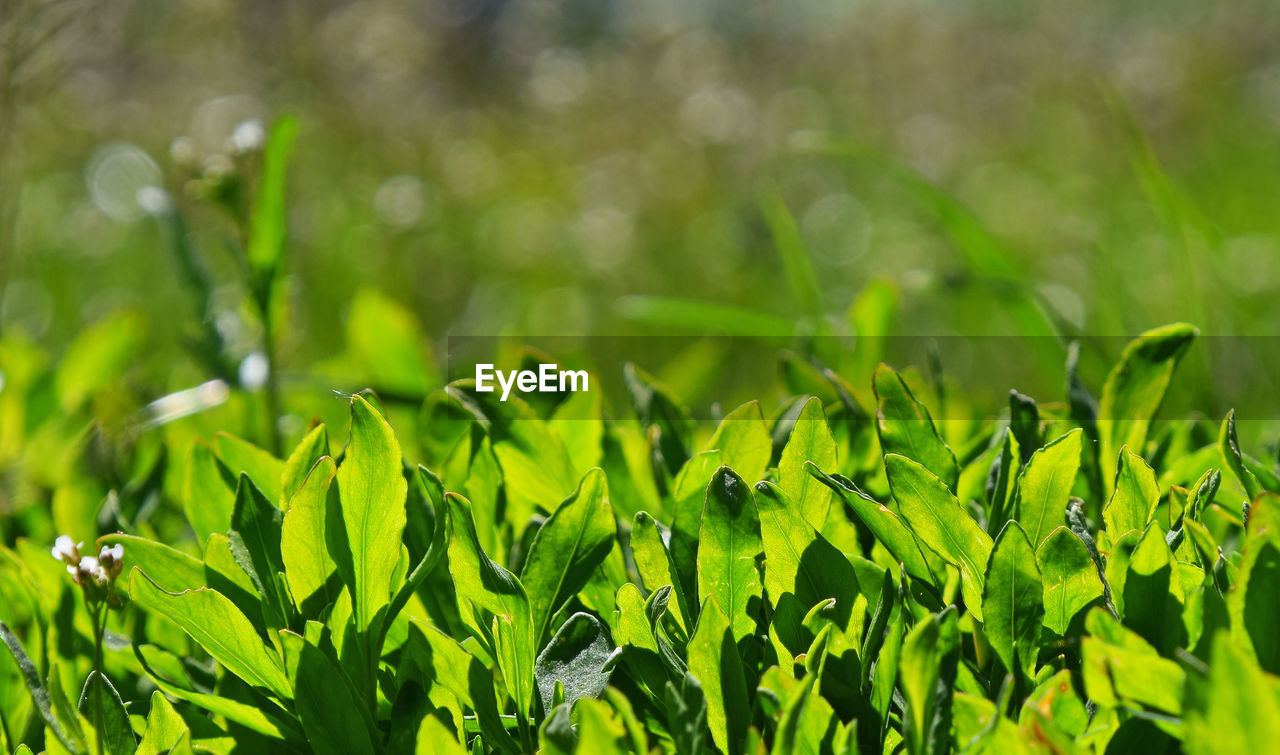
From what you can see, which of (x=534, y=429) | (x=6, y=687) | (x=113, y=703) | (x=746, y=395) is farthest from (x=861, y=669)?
(x=746, y=395)

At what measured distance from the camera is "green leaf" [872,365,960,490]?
96 cm

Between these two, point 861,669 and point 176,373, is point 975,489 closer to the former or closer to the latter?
point 861,669

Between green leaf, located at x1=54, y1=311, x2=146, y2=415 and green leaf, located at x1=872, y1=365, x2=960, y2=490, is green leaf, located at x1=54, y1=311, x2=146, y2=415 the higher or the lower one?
the higher one

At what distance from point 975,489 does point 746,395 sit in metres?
0.99

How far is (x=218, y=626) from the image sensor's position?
82 cm

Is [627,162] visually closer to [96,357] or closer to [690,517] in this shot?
[96,357]

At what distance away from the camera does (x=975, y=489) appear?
1.14 metres

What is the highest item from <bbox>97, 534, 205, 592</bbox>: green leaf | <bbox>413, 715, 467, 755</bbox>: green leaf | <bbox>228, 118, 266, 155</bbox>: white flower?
<bbox>228, 118, 266, 155</bbox>: white flower

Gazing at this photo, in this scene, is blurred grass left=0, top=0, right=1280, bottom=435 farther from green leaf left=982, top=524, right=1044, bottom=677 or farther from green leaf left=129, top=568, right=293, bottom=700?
green leaf left=982, top=524, right=1044, bottom=677

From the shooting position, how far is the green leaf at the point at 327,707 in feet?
2.63

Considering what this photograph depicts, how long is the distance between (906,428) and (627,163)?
15.8ft

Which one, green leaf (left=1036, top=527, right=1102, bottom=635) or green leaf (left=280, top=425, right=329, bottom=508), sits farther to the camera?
green leaf (left=280, top=425, right=329, bottom=508)

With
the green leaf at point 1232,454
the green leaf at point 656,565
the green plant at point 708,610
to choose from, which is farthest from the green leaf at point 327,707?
the green leaf at point 1232,454

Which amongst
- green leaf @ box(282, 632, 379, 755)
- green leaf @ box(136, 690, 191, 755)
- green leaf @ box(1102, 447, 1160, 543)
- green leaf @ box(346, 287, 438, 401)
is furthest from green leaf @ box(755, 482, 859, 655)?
green leaf @ box(346, 287, 438, 401)
